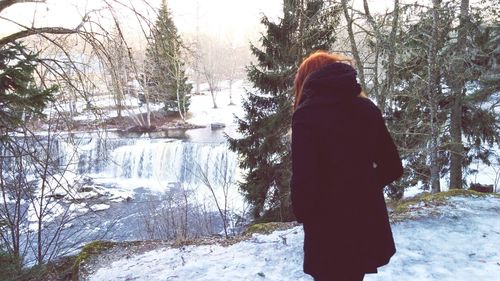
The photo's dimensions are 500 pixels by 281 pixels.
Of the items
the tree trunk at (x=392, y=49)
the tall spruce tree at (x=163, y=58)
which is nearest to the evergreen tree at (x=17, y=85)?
the tall spruce tree at (x=163, y=58)

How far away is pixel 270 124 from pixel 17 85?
810 centimetres

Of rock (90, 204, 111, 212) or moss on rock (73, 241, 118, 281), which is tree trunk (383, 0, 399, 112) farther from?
rock (90, 204, 111, 212)

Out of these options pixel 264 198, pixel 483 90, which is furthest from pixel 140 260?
pixel 483 90

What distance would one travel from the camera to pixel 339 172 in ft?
6.07

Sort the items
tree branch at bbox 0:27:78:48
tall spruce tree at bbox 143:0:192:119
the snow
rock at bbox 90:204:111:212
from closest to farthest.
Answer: tree branch at bbox 0:27:78:48 < tall spruce tree at bbox 143:0:192:119 < rock at bbox 90:204:111:212 < the snow

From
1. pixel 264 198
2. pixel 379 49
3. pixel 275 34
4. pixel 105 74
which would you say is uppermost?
pixel 275 34

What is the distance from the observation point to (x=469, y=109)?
9766 mm

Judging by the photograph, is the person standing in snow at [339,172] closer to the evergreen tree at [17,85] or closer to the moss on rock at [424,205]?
the evergreen tree at [17,85]

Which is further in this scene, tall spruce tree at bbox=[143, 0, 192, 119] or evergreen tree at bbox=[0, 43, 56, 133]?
tall spruce tree at bbox=[143, 0, 192, 119]

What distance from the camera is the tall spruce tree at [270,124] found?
1109cm

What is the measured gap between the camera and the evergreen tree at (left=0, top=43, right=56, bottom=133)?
11.2 feet

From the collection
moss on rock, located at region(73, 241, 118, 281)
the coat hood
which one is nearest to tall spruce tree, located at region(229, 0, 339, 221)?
moss on rock, located at region(73, 241, 118, 281)

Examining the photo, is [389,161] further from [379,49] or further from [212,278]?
[379,49]

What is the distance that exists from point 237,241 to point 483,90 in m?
7.11
